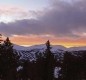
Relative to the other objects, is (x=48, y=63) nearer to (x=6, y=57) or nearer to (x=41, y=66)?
(x=41, y=66)

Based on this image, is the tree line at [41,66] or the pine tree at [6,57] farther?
the pine tree at [6,57]

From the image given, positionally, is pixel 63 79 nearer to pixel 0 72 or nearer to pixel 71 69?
pixel 71 69

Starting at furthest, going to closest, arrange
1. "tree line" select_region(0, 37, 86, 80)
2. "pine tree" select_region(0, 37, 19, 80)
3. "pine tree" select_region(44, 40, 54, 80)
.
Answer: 1. "pine tree" select_region(0, 37, 19, 80)
2. "tree line" select_region(0, 37, 86, 80)
3. "pine tree" select_region(44, 40, 54, 80)

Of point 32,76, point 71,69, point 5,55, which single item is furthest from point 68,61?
point 5,55

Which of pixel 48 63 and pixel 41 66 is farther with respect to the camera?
pixel 41 66

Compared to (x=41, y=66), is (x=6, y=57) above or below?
above

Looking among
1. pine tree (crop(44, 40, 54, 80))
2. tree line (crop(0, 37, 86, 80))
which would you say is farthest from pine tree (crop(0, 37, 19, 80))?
pine tree (crop(44, 40, 54, 80))

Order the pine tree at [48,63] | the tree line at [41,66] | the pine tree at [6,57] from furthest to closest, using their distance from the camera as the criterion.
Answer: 1. the pine tree at [6,57]
2. the tree line at [41,66]
3. the pine tree at [48,63]

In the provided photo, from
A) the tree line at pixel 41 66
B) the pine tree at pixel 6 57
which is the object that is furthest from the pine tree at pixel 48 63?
the pine tree at pixel 6 57

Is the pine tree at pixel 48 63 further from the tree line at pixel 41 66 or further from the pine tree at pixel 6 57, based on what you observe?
the pine tree at pixel 6 57

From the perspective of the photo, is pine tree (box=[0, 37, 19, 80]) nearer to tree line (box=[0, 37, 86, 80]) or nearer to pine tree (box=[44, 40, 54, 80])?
tree line (box=[0, 37, 86, 80])

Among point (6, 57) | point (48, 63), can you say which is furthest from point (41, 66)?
point (6, 57)

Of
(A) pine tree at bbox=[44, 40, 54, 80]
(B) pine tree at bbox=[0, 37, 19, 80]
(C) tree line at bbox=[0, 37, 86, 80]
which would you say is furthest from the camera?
(B) pine tree at bbox=[0, 37, 19, 80]

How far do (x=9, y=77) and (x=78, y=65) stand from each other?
24998mm
